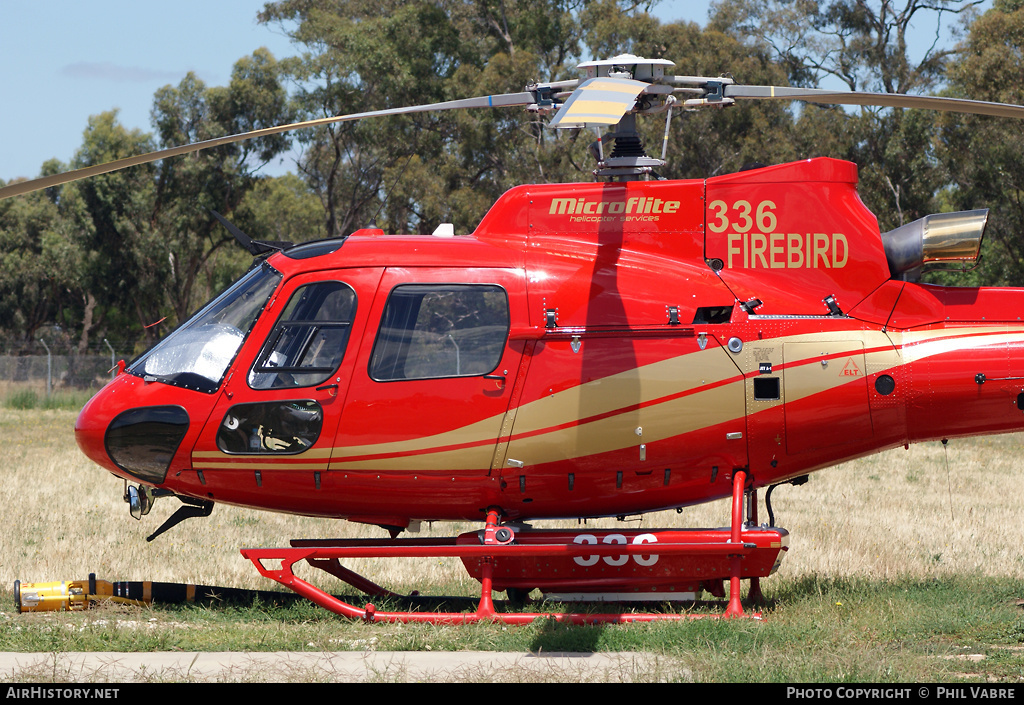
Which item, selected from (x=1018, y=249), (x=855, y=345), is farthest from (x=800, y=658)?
(x=1018, y=249)

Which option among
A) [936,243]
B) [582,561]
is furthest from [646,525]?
[936,243]

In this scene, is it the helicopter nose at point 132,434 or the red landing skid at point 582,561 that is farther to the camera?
the helicopter nose at point 132,434

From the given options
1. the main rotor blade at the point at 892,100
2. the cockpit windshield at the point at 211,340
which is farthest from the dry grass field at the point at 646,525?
the main rotor blade at the point at 892,100

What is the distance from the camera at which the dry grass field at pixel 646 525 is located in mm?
10234

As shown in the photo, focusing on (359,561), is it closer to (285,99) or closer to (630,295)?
(630,295)

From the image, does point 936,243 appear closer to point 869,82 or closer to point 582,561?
point 582,561

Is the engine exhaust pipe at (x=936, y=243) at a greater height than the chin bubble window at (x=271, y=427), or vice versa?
the engine exhaust pipe at (x=936, y=243)

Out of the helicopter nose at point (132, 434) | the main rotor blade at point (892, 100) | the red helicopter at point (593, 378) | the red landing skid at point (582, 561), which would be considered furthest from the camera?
the helicopter nose at point (132, 434)

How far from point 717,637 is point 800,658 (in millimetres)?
710

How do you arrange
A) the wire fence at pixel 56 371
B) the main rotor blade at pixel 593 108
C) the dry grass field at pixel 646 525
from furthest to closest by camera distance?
the wire fence at pixel 56 371 → the dry grass field at pixel 646 525 → the main rotor blade at pixel 593 108

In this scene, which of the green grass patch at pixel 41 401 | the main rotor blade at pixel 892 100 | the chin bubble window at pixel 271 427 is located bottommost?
the green grass patch at pixel 41 401

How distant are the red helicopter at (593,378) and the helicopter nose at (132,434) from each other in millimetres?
19

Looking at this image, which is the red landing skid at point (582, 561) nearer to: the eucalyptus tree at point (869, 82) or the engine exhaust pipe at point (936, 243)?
the engine exhaust pipe at point (936, 243)

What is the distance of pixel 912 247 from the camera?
8375 mm
